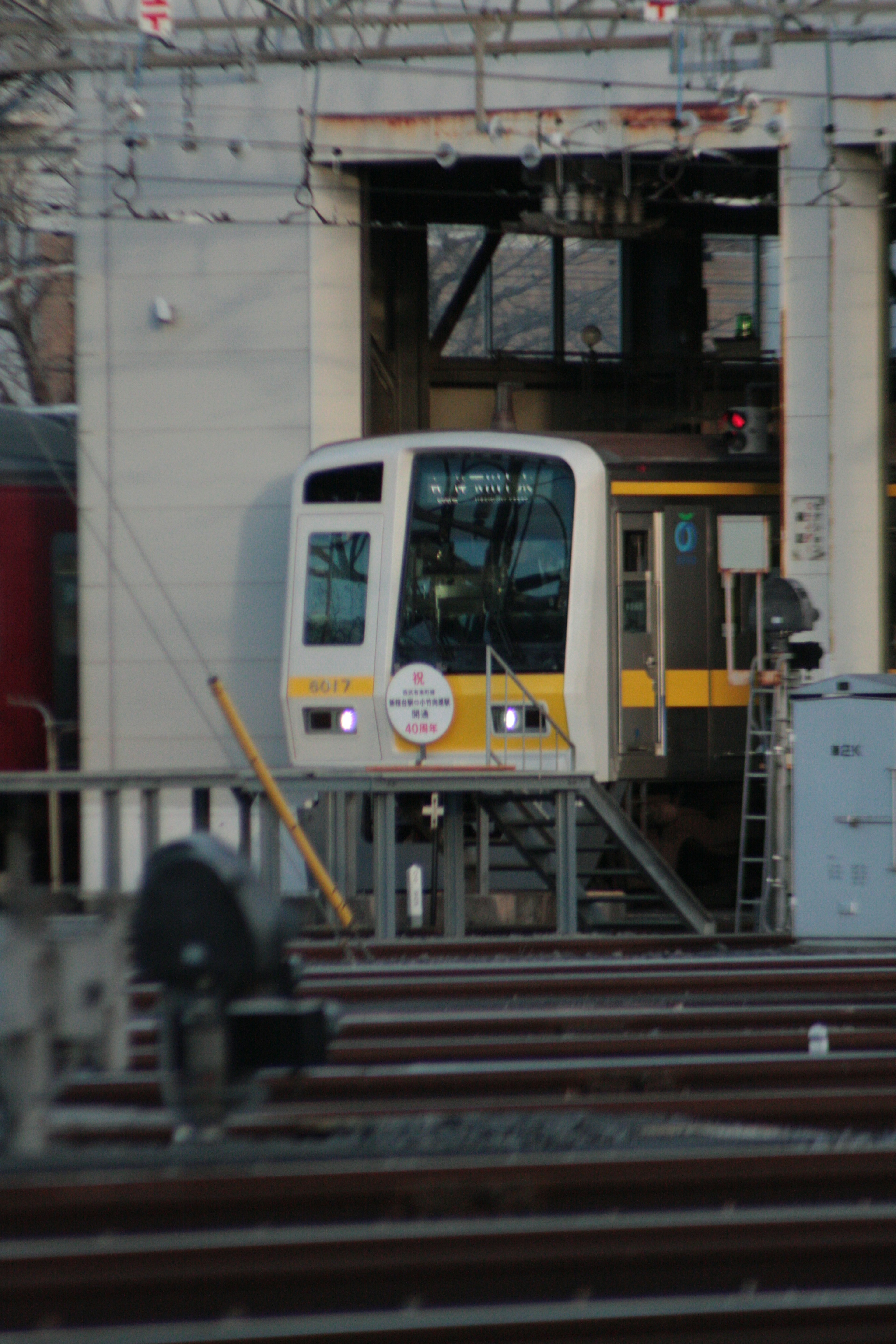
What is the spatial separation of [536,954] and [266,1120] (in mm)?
3749

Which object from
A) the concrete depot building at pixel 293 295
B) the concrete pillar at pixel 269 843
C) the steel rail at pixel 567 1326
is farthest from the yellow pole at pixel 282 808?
the steel rail at pixel 567 1326

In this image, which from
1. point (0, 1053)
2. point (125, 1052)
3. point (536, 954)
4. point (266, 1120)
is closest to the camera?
point (0, 1053)

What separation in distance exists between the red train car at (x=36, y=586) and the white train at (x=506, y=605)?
8.76 feet

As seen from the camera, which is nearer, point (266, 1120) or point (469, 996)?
point (266, 1120)

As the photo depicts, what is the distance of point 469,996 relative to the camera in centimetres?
703

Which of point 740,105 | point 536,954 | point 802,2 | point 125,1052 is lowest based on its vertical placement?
point 536,954

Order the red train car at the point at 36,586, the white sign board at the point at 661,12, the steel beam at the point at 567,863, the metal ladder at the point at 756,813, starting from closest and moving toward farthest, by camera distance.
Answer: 1. the steel beam at the point at 567,863
2. the metal ladder at the point at 756,813
3. the white sign board at the point at 661,12
4. the red train car at the point at 36,586

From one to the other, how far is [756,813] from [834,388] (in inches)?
150

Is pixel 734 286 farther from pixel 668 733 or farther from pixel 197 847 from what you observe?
pixel 197 847

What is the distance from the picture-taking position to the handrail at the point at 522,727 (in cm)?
1151

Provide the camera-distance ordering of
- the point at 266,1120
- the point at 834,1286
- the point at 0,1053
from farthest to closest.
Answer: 1. the point at 266,1120
2. the point at 834,1286
3. the point at 0,1053

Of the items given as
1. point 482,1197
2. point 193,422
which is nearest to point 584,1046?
point 482,1197

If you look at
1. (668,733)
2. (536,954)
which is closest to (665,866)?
(536,954)

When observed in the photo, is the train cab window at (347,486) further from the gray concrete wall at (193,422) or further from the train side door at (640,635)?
the train side door at (640,635)
